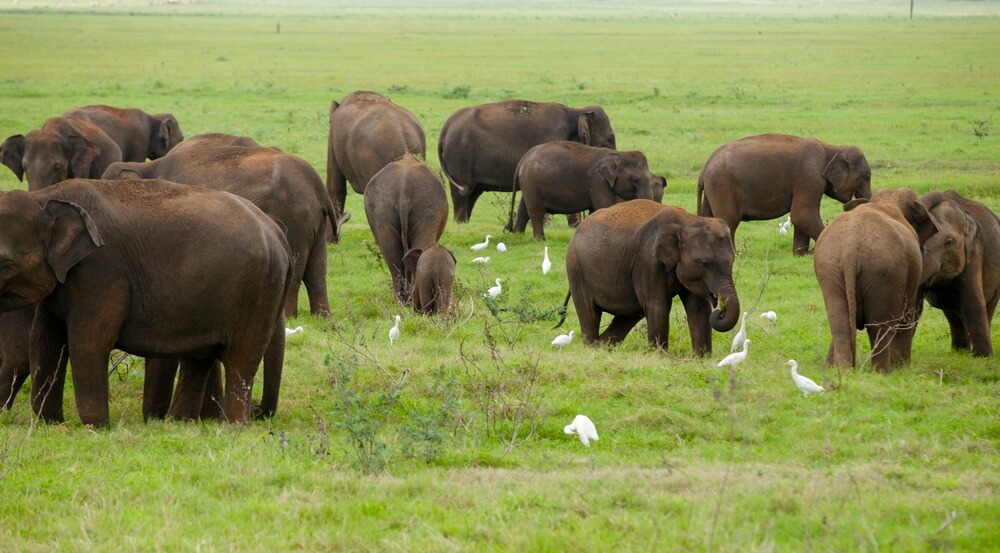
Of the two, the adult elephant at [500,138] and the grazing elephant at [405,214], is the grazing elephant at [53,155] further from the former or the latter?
the grazing elephant at [405,214]

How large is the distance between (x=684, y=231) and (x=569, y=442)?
350 centimetres

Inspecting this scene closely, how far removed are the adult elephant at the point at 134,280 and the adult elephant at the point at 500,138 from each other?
13134 millimetres

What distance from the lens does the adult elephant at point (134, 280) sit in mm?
8711

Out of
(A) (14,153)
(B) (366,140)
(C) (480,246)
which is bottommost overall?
(C) (480,246)

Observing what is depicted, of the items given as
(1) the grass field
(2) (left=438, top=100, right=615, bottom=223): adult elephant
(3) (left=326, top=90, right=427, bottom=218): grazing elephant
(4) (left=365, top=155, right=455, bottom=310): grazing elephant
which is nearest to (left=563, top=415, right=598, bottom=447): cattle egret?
(1) the grass field

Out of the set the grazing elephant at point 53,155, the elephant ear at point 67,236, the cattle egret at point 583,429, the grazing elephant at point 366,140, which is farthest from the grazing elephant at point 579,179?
the elephant ear at point 67,236

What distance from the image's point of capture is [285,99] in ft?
144

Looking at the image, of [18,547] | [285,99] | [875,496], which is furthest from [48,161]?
[285,99]

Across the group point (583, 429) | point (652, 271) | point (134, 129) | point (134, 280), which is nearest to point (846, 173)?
point (652, 271)

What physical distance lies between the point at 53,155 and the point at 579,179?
25.5 feet

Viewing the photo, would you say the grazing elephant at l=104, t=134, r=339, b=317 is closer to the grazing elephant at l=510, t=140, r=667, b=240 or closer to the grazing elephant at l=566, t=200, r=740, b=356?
the grazing elephant at l=566, t=200, r=740, b=356

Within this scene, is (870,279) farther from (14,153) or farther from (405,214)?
(14,153)

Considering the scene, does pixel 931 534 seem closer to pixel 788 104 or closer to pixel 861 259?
pixel 861 259

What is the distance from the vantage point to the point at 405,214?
15.3 metres
